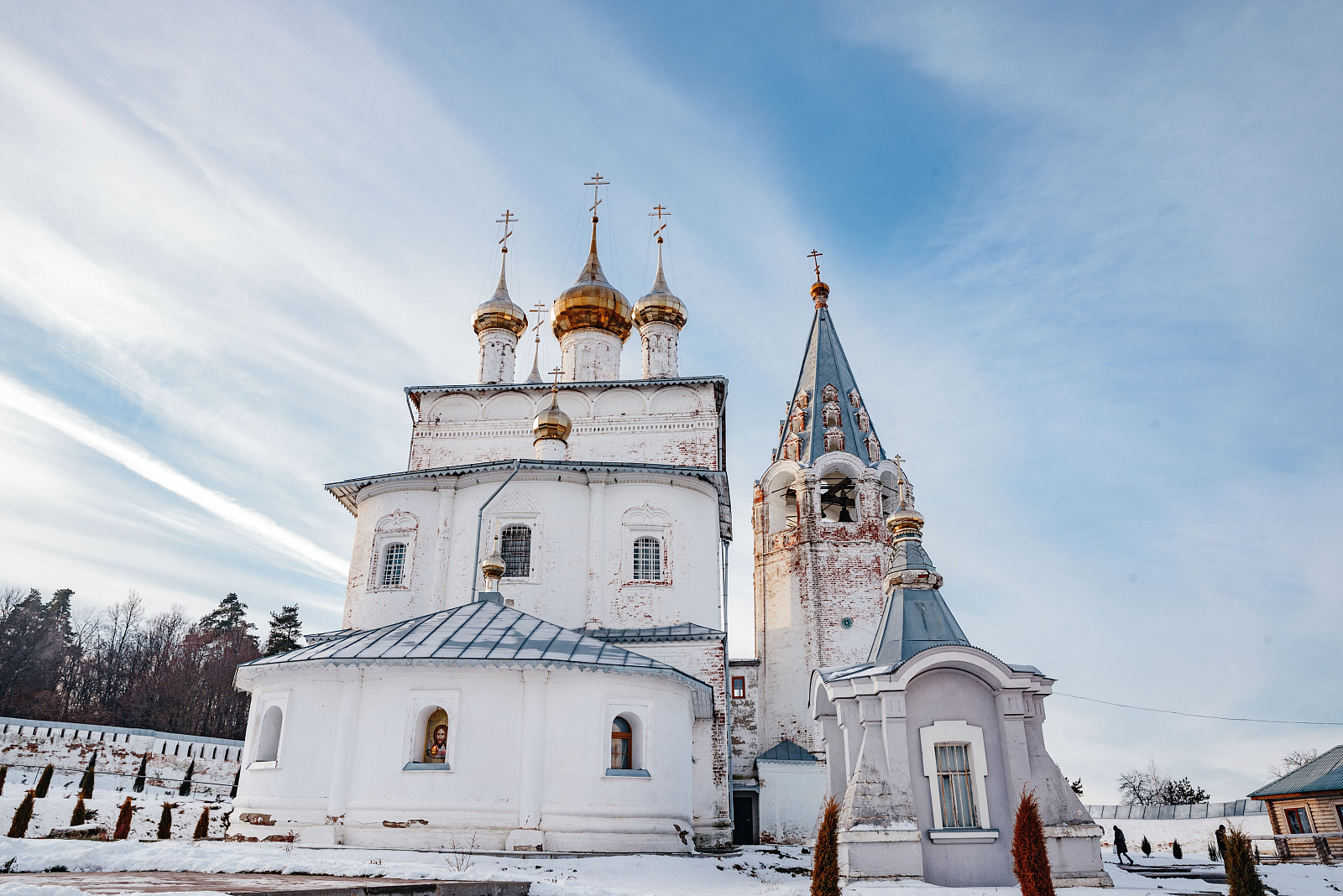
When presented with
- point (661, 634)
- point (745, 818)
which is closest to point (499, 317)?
point (661, 634)

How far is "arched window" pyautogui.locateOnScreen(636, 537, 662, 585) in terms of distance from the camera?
1598 centimetres

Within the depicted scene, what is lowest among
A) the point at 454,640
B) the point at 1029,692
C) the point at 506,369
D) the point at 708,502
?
the point at 1029,692

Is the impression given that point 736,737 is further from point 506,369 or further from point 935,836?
point 935,836

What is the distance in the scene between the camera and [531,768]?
10891mm

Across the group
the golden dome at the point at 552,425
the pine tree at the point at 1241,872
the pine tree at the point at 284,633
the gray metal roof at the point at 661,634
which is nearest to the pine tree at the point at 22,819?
the gray metal roof at the point at 661,634

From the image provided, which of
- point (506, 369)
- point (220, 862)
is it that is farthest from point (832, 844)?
point (506, 369)

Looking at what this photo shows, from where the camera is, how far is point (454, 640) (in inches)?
460

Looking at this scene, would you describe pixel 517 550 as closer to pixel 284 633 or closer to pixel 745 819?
pixel 745 819

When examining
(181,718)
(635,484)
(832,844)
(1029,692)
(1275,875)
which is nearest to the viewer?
(832,844)

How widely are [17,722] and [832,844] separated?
80.3 ft

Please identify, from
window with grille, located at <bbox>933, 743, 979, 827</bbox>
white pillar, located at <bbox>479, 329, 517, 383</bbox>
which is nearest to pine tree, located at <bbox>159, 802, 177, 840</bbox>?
window with grille, located at <bbox>933, 743, 979, 827</bbox>

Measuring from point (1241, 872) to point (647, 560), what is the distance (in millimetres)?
10800

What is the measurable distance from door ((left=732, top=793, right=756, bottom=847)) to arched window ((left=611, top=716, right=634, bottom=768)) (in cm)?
813

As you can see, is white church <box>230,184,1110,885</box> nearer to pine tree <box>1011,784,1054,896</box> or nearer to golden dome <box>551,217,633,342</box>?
golden dome <box>551,217,633,342</box>
